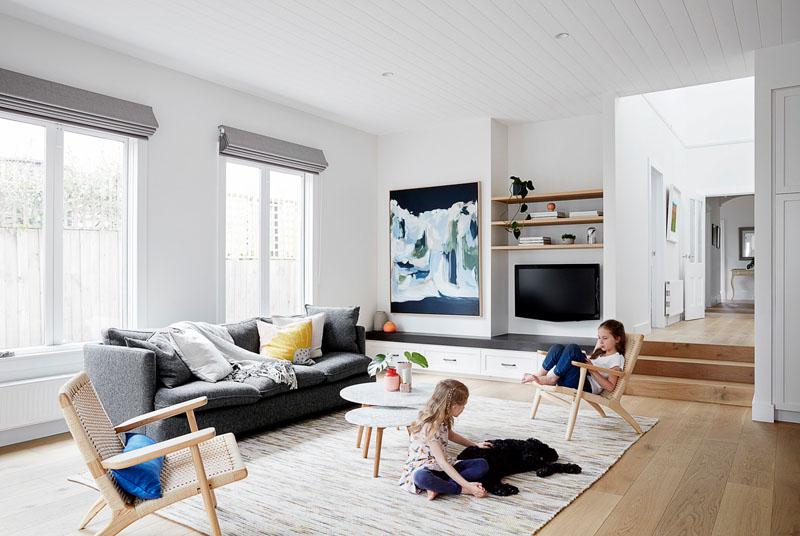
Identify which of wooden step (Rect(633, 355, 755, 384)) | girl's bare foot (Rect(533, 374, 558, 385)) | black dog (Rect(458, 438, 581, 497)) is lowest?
black dog (Rect(458, 438, 581, 497))

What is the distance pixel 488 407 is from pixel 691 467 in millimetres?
1753

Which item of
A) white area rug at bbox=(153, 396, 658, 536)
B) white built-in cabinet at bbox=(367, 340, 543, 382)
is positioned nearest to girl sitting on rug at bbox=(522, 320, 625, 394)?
white area rug at bbox=(153, 396, 658, 536)

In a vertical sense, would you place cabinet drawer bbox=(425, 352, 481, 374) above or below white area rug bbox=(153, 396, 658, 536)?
above

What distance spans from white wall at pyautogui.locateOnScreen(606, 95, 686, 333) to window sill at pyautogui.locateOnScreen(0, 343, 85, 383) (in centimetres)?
466

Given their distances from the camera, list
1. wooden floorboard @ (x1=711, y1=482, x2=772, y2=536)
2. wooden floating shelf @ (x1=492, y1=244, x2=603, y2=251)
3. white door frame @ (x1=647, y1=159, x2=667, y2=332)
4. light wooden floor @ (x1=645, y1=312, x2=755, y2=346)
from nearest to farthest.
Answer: wooden floorboard @ (x1=711, y1=482, x2=772, y2=536) → wooden floating shelf @ (x1=492, y1=244, x2=603, y2=251) → light wooden floor @ (x1=645, y1=312, x2=755, y2=346) → white door frame @ (x1=647, y1=159, x2=667, y2=332)

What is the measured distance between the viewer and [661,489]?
9.88ft

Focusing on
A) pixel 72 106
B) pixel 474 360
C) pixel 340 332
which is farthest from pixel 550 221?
pixel 72 106

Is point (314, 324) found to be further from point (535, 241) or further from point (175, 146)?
point (535, 241)

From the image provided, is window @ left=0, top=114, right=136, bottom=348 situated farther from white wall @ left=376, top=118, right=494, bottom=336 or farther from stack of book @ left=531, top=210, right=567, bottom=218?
stack of book @ left=531, top=210, right=567, bottom=218

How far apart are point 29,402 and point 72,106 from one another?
2.02 meters

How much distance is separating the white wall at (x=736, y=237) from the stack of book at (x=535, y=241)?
8848 millimetres

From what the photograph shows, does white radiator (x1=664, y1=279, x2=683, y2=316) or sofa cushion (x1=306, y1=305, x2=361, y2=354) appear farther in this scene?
white radiator (x1=664, y1=279, x2=683, y2=316)

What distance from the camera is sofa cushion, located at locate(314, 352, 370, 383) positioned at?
15.0ft

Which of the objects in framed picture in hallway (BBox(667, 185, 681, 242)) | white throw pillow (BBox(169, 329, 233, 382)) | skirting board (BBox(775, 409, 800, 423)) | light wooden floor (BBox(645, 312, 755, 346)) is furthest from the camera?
framed picture in hallway (BBox(667, 185, 681, 242))
